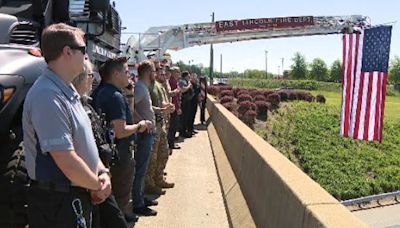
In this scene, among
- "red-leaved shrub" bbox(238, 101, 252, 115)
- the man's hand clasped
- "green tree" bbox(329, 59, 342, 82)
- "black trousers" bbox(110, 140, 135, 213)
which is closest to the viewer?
the man's hand clasped

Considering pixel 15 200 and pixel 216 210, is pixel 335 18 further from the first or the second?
pixel 15 200

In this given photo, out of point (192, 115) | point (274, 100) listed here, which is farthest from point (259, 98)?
point (192, 115)

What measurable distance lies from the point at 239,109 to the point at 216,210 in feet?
52.7

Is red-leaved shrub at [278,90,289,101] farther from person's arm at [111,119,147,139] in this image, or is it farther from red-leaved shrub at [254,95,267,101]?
person's arm at [111,119,147,139]

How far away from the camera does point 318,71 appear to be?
131125 millimetres

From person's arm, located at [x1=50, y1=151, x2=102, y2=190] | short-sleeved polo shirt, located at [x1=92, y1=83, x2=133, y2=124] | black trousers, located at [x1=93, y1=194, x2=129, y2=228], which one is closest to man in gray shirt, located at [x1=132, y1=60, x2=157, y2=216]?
short-sleeved polo shirt, located at [x1=92, y1=83, x2=133, y2=124]

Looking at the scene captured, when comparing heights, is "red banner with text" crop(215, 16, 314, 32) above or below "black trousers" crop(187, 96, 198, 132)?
above

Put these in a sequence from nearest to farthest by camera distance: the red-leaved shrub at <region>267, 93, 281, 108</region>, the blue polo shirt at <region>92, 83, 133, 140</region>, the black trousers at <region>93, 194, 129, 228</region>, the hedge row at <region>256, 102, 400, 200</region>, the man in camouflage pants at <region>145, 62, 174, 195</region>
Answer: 1. the black trousers at <region>93, 194, 129, 228</region>
2. the blue polo shirt at <region>92, 83, 133, 140</region>
3. the man in camouflage pants at <region>145, 62, 174, 195</region>
4. the hedge row at <region>256, 102, 400, 200</region>
5. the red-leaved shrub at <region>267, 93, 281, 108</region>

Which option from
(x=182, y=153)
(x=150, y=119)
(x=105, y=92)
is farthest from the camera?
(x=182, y=153)

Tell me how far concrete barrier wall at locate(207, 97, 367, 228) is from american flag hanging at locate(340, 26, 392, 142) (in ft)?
12.1

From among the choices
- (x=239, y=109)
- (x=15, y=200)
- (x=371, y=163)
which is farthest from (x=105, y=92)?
(x=371, y=163)

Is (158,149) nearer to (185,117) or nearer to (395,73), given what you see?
(185,117)

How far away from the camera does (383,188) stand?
70.2ft

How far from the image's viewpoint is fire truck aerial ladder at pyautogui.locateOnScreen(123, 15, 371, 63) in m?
28.2
